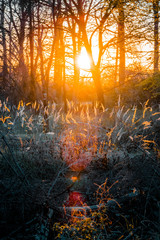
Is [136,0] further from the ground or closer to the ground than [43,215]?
further from the ground

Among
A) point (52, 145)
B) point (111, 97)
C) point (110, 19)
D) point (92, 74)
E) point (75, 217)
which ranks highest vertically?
point (110, 19)

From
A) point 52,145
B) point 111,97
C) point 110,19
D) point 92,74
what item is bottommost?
point 52,145

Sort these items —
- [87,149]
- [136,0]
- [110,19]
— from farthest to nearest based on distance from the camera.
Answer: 1. [110,19]
2. [136,0]
3. [87,149]

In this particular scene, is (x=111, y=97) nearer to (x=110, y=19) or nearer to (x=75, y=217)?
(x=110, y=19)

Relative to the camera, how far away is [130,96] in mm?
10375

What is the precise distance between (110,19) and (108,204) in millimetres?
8199

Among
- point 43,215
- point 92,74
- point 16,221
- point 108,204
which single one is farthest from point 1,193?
point 92,74

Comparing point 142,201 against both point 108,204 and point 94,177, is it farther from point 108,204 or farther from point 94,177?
point 94,177

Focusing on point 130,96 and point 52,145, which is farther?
point 130,96

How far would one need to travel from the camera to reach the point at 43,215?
1783mm

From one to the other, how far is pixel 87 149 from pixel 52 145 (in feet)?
2.22

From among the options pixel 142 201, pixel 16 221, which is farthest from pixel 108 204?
pixel 16 221

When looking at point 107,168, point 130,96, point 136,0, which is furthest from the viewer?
point 130,96

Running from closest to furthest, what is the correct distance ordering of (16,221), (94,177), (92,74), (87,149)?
(16,221)
(94,177)
(87,149)
(92,74)
